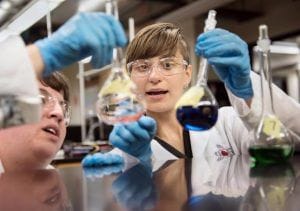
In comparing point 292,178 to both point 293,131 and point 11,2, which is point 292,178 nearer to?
point 293,131

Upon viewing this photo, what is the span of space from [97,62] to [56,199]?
0.25 meters

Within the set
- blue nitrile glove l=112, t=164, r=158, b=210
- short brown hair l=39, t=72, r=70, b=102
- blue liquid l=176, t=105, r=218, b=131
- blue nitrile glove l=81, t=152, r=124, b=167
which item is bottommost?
blue nitrile glove l=81, t=152, r=124, b=167

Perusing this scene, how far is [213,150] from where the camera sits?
59.5 inches

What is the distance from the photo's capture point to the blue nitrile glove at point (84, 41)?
25.3 inches

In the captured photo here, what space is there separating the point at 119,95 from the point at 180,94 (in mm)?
616

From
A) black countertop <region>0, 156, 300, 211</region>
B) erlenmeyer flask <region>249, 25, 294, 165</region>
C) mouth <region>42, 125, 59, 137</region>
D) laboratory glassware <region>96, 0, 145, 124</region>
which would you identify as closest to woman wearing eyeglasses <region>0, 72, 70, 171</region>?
mouth <region>42, 125, 59, 137</region>

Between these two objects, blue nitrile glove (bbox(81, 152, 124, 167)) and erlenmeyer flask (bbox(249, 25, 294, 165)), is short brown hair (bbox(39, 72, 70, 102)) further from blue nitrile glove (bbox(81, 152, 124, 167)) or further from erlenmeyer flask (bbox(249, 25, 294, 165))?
erlenmeyer flask (bbox(249, 25, 294, 165))

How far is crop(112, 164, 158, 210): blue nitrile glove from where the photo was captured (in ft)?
1.98

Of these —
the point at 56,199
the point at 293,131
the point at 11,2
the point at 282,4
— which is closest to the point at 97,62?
the point at 56,199

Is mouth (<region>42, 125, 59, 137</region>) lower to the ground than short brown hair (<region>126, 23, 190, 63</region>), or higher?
lower

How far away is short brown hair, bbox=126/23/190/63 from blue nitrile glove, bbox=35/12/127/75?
570 mm

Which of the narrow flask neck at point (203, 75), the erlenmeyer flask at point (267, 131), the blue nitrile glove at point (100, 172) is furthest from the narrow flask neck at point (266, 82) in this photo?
the blue nitrile glove at point (100, 172)

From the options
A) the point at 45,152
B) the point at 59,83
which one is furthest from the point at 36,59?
the point at 59,83

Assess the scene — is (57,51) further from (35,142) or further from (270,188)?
(35,142)
